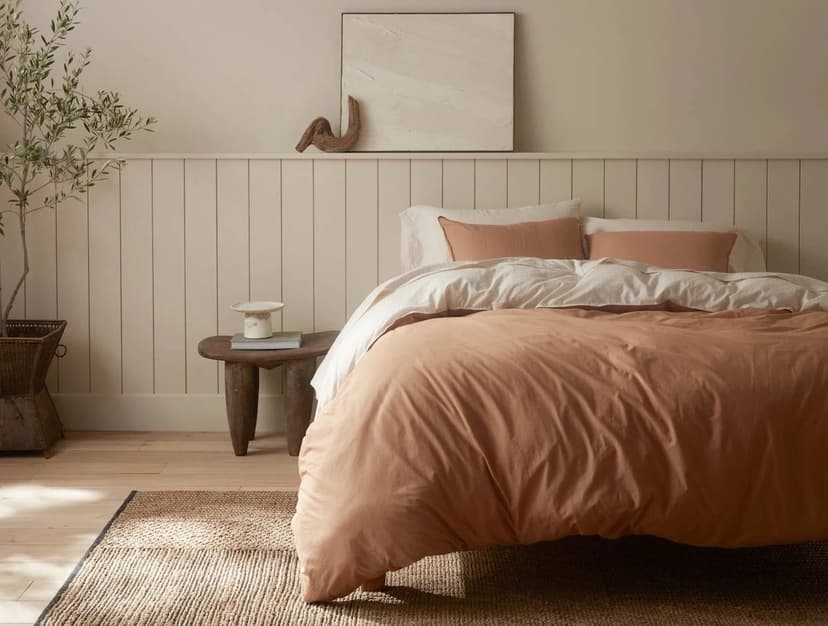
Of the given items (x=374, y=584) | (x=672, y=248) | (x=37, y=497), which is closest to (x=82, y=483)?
(x=37, y=497)

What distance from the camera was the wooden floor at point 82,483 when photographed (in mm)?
2656

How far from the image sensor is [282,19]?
14.2 ft

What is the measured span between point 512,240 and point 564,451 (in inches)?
69.8

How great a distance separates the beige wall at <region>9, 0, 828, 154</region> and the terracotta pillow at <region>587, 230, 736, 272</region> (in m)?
0.58

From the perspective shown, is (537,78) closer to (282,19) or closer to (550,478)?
(282,19)

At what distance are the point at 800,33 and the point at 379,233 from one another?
198 cm

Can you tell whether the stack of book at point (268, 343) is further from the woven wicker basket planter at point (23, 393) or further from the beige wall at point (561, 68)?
the beige wall at point (561, 68)

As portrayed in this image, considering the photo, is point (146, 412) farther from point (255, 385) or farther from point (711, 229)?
point (711, 229)

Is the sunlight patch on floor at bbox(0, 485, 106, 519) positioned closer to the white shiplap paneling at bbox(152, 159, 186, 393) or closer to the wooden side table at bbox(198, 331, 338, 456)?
the wooden side table at bbox(198, 331, 338, 456)

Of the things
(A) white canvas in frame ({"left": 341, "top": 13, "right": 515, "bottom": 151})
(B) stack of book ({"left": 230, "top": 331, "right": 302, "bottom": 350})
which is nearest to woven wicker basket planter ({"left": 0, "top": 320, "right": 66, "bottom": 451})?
(B) stack of book ({"left": 230, "top": 331, "right": 302, "bottom": 350})

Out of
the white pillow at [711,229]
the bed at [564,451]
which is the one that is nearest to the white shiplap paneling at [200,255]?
the white pillow at [711,229]

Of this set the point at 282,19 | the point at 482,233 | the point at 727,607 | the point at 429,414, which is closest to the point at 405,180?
the point at 482,233

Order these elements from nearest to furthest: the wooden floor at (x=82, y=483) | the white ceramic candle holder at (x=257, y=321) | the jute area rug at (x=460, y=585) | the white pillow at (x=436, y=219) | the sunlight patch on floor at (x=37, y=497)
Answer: the jute area rug at (x=460, y=585) < the wooden floor at (x=82, y=483) < the sunlight patch on floor at (x=37, y=497) < the white ceramic candle holder at (x=257, y=321) < the white pillow at (x=436, y=219)

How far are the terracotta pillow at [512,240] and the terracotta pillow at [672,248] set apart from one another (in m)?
0.13
